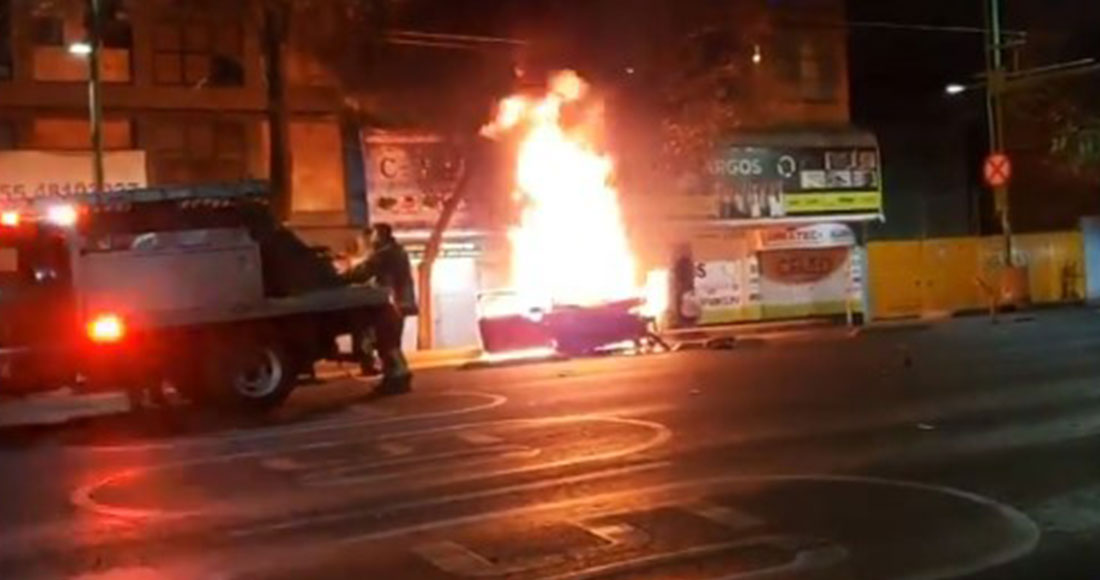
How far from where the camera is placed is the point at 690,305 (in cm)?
2761

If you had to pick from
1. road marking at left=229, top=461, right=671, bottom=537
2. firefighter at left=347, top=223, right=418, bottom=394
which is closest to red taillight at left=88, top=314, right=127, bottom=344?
firefighter at left=347, top=223, right=418, bottom=394

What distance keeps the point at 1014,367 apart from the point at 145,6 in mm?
15020

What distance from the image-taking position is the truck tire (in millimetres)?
14945

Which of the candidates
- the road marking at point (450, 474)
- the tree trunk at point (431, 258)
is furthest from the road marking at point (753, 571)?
the tree trunk at point (431, 258)

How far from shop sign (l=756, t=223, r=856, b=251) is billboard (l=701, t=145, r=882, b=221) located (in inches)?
11.1

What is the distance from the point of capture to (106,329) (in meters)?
14.5

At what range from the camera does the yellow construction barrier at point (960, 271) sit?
3234cm

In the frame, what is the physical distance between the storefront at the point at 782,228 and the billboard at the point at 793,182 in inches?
0.8

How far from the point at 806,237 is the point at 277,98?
13.3m

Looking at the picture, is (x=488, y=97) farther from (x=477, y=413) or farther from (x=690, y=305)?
(x=477, y=413)

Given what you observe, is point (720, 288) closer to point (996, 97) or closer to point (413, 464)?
point (996, 97)

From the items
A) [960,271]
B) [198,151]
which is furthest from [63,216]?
[960,271]

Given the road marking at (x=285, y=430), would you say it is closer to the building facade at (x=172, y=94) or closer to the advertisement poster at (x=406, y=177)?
the building facade at (x=172, y=94)

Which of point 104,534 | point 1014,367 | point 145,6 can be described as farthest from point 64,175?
point 104,534
